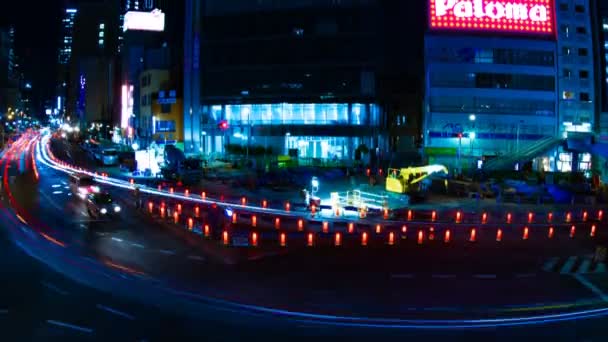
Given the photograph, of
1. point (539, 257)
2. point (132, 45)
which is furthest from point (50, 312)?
point (132, 45)

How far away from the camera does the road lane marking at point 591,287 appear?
18106 millimetres

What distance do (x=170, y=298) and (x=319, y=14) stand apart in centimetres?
6468

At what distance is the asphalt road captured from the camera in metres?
14.6

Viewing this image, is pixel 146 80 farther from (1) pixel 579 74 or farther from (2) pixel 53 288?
(2) pixel 53 288

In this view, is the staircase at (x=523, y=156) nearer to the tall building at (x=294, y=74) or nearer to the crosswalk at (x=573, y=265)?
the tall building at (x=294, y=74)

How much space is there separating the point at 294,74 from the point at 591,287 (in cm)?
6146

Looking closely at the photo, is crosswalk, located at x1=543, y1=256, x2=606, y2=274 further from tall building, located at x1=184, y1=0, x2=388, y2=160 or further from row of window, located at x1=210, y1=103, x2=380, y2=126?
row of window, located at x1=210, y1=103, x2=380, y2=126

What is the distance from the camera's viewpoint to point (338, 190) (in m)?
46.4

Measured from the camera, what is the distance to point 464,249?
2511 cm

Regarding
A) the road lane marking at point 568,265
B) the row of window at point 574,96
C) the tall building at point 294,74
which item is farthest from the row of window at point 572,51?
the road lane marking at point 568,265

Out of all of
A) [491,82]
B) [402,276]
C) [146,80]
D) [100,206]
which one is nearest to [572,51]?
[491,82]

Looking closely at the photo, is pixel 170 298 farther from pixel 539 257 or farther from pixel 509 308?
A: pixel 539 257

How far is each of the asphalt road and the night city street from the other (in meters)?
0.11

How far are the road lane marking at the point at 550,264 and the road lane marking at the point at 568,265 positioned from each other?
0.39m
